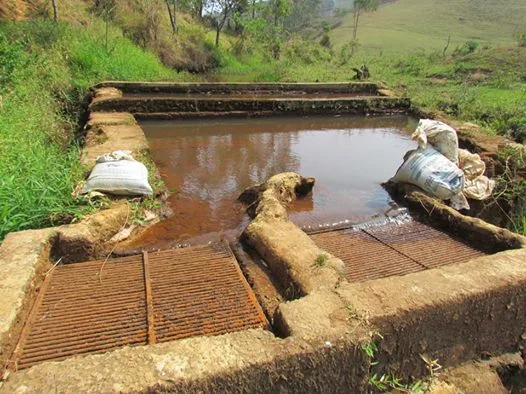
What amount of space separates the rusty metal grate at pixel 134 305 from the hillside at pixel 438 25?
1334 inches

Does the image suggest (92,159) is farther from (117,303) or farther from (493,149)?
(493,149)

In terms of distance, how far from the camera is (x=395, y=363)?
7.16ft

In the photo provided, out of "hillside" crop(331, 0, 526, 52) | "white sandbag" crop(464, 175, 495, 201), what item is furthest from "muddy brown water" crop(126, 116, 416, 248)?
"hillside" crop(331, 0, 526, 52)

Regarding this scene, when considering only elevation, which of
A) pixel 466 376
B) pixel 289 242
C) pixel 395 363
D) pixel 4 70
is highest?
pixel 4 70

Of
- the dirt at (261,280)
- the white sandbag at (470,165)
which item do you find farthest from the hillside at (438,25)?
the dirt at (261,280)

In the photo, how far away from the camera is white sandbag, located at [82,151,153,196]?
140 inches

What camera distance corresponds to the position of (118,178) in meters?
3.62

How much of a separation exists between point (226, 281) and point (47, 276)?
45.2 inches

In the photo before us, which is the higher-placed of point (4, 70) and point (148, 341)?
point (4, 70)

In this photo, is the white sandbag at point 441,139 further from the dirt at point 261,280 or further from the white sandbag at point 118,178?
the white sandbag at point 118,178

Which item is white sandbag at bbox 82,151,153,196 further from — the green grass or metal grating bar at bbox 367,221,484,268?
metal grating bar at bbox 367,221,484,268

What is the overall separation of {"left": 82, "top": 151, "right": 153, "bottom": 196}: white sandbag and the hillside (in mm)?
32977

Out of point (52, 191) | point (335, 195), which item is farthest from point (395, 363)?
point (52, 191)

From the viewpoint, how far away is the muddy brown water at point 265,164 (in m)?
3.90
